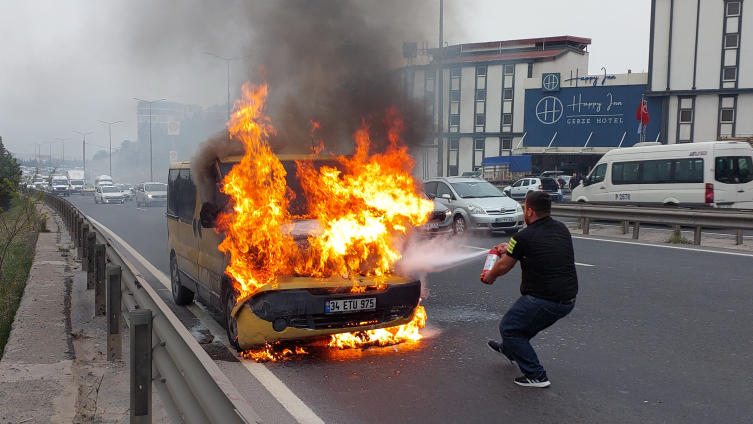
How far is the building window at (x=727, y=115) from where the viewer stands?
142 feet

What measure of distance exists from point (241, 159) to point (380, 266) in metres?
1.77

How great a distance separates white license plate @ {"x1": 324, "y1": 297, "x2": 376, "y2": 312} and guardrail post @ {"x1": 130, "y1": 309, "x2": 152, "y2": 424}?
84.3 inches

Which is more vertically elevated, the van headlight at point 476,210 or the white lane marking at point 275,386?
the van headlight at point 476,210

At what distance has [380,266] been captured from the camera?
20.0 feet

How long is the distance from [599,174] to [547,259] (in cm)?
1835

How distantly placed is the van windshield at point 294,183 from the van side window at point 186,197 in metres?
0.85

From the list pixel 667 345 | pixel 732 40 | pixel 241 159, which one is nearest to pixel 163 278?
pixel 241 159

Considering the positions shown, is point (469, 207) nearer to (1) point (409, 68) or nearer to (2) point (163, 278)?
(1) point (409, 68)

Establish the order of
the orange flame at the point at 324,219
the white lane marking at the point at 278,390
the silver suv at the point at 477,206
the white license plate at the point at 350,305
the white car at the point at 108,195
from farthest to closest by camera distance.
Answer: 1. the white car at the point at 108,195
2. the silver suv at the point at 477,206
3. the orange flame at the point at 324,219
4. the white license plate at the point at 350,305
5. the white lane marking at the point at 278,390

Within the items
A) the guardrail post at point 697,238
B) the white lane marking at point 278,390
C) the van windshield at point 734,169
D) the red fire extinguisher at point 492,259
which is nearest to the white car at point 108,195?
the van windshield at point 734,169

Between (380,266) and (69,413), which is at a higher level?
(380,266)

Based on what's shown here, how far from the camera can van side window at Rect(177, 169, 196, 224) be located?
725cm

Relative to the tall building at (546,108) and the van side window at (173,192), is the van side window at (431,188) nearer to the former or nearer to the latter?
the van side window at (173,192)

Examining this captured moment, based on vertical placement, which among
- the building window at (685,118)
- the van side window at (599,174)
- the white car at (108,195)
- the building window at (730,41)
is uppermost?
the building window at (730,41)
